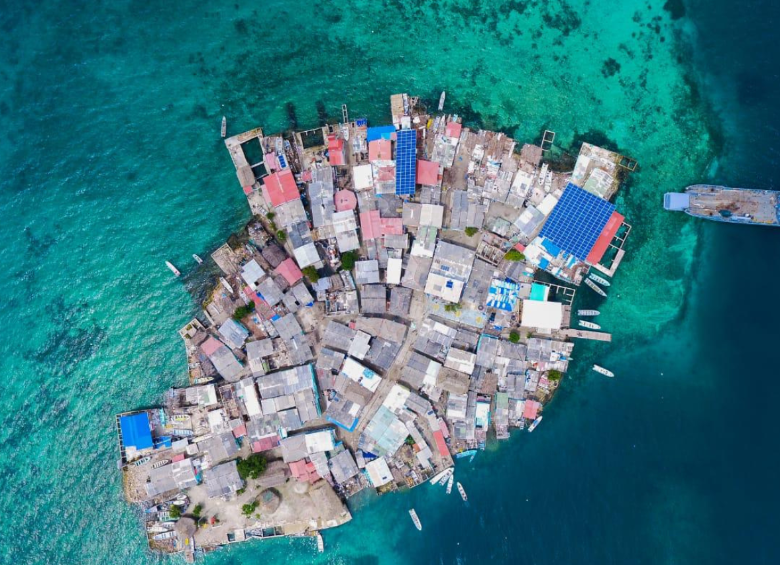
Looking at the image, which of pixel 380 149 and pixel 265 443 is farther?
pixel 265 443

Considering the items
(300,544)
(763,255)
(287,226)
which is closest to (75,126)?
(287,226)

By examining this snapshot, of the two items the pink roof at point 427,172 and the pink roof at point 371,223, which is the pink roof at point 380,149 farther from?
the pink roof at point 371,223

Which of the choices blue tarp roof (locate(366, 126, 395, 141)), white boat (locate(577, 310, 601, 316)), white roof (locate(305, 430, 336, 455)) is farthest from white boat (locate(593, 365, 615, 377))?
blue tarp roof (locate(366, 126, 395, 141))

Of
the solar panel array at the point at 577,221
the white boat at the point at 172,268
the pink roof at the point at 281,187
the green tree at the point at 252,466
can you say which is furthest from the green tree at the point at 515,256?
the white boat at the point at 172,268

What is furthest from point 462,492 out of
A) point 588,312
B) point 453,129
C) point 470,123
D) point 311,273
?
point 470,123

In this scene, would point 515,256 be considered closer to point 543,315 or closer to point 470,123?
point 543,315
